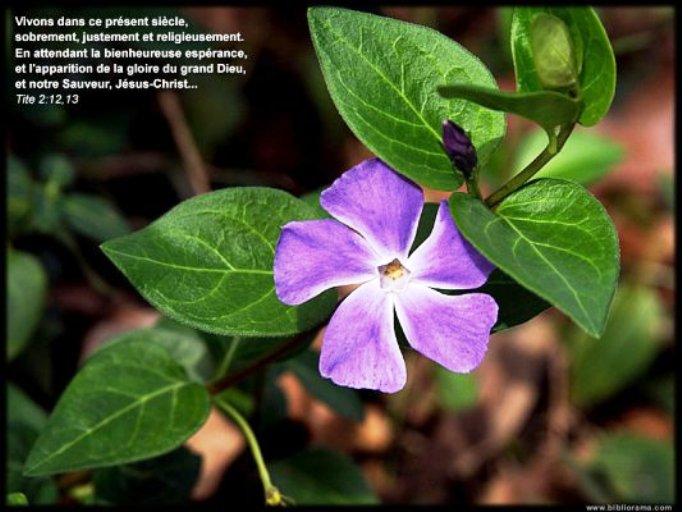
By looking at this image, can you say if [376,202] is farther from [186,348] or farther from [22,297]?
[22,297]

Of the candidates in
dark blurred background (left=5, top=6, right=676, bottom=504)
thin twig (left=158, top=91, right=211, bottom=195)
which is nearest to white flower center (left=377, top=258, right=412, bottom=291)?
dark blurred background (left=5, top=6, right=676, bottom=504)

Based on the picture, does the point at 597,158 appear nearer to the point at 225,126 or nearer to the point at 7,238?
the point at 225,126

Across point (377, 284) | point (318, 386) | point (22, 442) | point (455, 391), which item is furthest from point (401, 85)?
point (455, 391)

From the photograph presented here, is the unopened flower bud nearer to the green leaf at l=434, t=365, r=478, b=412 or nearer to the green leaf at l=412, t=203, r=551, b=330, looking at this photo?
the green leaf at l=412, t=203, r=551, b=330

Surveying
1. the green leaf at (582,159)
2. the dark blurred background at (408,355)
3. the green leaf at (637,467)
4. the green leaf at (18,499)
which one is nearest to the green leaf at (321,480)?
the dark blurred background at (408,355)

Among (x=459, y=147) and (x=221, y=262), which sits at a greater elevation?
(x=459, y=147)

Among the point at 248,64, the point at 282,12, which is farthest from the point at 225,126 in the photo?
the point at 282,12
